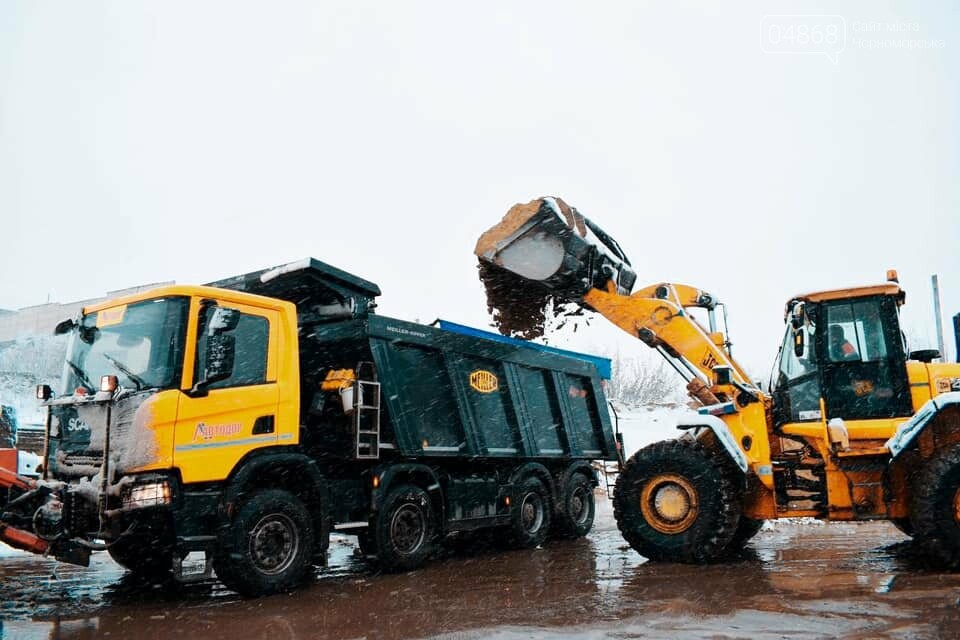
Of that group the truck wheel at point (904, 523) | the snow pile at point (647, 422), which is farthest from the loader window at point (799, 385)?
the snow pile at point (647, 422)

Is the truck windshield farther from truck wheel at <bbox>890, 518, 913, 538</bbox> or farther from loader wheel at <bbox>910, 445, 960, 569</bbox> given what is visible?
truck wheel at <bbox>890, 518, 913, 538</bbox>

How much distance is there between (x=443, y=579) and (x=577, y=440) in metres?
4.22

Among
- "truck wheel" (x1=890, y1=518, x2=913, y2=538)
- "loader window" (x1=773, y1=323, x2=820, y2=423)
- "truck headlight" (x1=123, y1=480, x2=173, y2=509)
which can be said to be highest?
"loader window" (x1=773, y1=323, x2=820, y2=423)

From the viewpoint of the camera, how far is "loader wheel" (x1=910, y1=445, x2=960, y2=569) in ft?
22.8

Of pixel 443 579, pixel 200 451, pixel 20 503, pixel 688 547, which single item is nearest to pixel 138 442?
pixel 200 451

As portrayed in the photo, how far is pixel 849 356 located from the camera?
26.2 ft

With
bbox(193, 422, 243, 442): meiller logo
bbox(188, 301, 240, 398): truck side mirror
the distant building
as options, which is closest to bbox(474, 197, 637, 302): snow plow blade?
bbox(188, 301, 240, 398): truck side mirror

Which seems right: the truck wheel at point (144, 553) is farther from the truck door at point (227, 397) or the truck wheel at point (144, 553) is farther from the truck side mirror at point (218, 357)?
the truck side mirror at point (218, 357)

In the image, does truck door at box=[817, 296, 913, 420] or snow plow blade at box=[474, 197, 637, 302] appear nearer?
truck door at box=[817, 296, 913, 420]

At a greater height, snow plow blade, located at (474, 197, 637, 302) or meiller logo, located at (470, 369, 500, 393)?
snow plow blade, located at (474, 197, 637, 302)

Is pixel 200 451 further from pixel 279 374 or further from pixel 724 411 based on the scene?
pixel 724 411

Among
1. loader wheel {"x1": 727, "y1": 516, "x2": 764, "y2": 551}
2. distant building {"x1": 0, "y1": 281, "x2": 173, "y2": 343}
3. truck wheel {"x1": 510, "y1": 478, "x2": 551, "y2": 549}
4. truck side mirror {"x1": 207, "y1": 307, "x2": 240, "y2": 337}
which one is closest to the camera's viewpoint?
truck side mirror {"x1": 207, "y1": 307, "x2": 240, "y2": 337}

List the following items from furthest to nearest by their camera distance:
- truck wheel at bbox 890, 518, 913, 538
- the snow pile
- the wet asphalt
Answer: the snow pile
truck wheel at bbox 890, 518, 913, 538
the wet asphalt

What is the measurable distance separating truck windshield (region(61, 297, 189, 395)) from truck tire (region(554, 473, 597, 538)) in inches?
241
